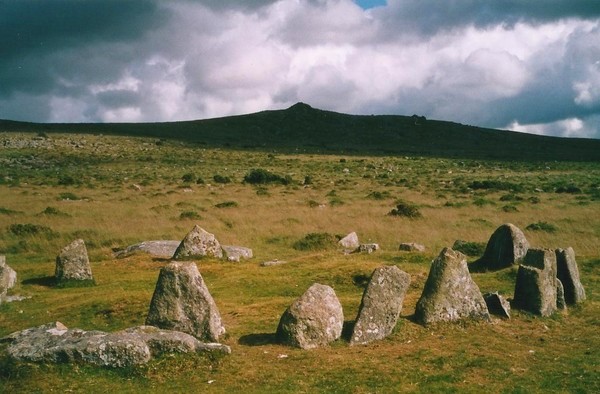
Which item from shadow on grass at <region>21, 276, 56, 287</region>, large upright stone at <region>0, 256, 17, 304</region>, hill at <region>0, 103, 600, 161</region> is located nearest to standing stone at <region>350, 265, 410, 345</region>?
large upright stone at <region>0, 256, 17, 304</region>

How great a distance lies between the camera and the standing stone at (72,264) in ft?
74.1

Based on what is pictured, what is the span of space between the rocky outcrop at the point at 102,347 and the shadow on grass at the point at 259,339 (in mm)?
1514

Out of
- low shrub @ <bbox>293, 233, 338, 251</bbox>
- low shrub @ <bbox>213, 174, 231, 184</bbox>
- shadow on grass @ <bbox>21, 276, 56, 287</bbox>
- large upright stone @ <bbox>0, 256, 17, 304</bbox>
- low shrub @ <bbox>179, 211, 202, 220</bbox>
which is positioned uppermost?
low shrub @ <bbox>213, 174, 231, 184</bbox>

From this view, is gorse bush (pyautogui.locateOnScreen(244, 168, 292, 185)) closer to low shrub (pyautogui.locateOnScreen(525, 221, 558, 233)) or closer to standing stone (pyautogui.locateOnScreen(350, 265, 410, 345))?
low shrub (pyautogui.locateOnScreen(525, 221, 558, 233))

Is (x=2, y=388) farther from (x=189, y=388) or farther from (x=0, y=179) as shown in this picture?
(x=0, y=179)

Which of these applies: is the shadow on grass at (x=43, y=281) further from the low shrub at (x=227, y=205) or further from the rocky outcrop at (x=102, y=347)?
the low shrub at (x=227, y=205)

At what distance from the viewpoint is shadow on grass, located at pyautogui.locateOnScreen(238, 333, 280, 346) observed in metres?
14.4

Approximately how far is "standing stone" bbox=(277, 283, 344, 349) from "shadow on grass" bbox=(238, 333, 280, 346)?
284mm

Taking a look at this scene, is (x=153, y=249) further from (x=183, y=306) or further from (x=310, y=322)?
(x=310, y=322)

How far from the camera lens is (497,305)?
1655 centimetres

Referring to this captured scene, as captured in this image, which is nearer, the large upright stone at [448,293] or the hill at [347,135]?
the large upright stone at [448,293]

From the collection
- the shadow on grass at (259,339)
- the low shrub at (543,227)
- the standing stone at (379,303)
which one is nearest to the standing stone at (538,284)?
the standing stone at (379,303)

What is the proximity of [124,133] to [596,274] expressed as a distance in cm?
11210

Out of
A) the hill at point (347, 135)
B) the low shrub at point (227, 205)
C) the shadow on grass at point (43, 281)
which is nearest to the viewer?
the shadow on grass at point (43, 281)
